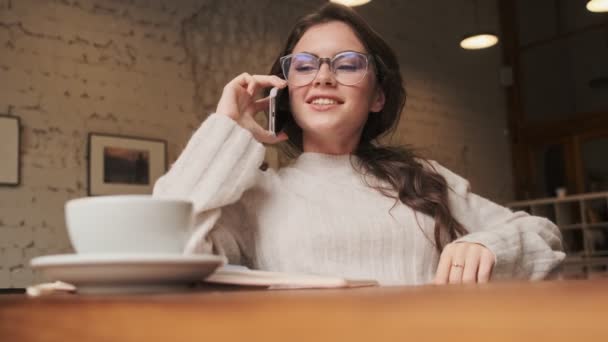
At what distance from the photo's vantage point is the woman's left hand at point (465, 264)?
34.4 inches

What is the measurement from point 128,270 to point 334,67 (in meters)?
0.90

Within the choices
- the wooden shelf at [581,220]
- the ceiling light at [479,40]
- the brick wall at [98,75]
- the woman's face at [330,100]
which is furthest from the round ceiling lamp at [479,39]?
the woman's face at [330,100]

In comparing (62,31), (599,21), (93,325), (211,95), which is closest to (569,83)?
(599,21)

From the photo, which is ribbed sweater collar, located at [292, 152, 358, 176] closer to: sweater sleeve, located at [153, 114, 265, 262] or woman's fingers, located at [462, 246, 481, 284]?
sweater sleeve, located at [153, 114, 265, 262]

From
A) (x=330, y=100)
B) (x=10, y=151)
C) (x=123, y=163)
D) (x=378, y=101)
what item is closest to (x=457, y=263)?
(x=330, y=100)

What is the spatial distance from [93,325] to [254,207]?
0.86m

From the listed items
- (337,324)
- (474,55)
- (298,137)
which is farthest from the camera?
(474,55)

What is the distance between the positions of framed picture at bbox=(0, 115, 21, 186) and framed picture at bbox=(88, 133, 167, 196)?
1.31 ft

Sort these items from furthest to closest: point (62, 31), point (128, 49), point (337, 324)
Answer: point (128, 49) → point (62, 31) → point (337, 324)

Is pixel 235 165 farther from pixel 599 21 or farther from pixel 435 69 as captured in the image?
pixel 599 21

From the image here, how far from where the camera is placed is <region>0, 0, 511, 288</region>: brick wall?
3.34 metres

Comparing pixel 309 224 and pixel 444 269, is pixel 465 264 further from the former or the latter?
pixel 309 224

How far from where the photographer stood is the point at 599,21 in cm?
604

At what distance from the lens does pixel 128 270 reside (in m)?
0.47
